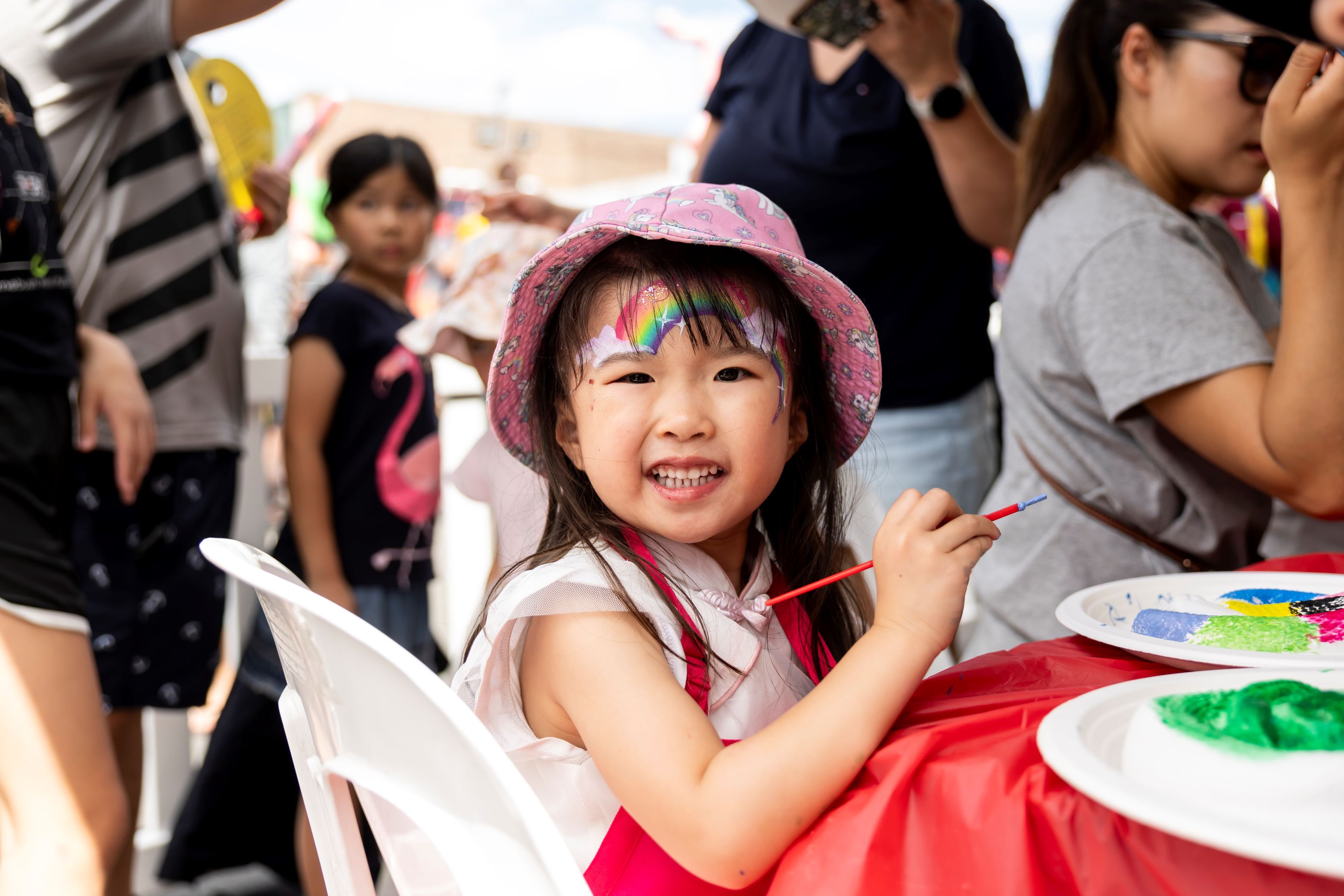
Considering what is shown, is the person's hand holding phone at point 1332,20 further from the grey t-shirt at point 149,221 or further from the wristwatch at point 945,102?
the grey t-shirt at point 149,221

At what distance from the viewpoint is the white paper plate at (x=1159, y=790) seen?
0.53 m

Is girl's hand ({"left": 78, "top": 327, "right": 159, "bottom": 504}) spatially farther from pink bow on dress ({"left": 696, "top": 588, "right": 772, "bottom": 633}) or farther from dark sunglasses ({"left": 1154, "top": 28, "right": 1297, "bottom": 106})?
dark sunglasses ({"left": 1154, "top": 28, "right": 1297, "bottom": 106})

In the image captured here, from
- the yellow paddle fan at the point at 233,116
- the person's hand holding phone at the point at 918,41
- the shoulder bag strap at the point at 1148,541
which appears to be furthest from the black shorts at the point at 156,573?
the shoulder bag strap at the point at 1148,541

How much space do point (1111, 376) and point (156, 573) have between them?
71.4 inches

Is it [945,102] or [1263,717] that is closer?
[1263,717]

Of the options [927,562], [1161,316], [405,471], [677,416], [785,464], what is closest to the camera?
[927,562]

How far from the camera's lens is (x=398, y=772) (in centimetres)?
80

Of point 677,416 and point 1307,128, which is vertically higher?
point 1307,128

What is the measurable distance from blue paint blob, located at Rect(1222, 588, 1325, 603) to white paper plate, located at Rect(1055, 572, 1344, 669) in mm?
14

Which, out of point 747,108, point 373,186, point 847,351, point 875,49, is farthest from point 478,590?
point 847,351

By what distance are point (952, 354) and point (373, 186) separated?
157 cm

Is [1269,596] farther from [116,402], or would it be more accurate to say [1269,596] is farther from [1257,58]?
[116,402]

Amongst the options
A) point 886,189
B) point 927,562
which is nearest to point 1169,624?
point 927,562

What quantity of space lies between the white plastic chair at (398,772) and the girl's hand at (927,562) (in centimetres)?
36
